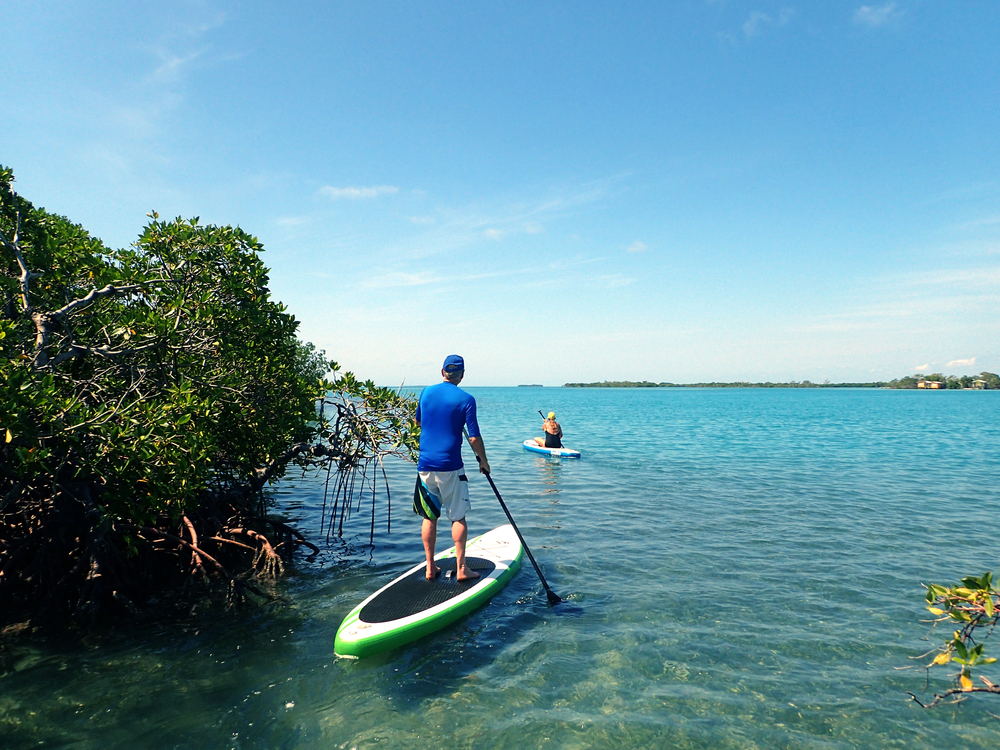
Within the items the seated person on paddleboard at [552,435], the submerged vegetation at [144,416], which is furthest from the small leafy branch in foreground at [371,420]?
the seated person on paddleboard at [552,435]

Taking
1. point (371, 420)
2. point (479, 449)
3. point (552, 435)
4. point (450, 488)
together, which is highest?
point (371, 420)

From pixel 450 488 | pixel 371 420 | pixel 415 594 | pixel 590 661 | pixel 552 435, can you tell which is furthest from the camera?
pixel 552 435

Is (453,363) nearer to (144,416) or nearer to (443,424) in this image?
(443,424)

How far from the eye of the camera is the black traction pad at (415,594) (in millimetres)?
7289

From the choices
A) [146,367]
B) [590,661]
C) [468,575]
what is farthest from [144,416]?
[590,661]

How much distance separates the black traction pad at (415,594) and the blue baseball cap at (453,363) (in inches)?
132

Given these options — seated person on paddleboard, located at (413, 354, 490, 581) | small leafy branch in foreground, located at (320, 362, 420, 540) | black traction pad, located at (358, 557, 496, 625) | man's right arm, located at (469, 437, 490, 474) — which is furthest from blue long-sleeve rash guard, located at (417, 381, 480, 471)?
small leafy branch in foreground, located at (320, 362, 420, 540)

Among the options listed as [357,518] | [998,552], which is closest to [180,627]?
[357,518]

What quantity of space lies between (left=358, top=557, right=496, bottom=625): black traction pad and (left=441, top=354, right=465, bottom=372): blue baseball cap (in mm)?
3360

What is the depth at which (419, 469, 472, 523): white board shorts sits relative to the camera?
778 cm

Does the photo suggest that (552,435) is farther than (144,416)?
Yes

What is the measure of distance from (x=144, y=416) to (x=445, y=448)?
12.6 ft

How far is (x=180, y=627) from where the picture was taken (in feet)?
25.2

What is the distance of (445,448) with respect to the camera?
7.68 meters
